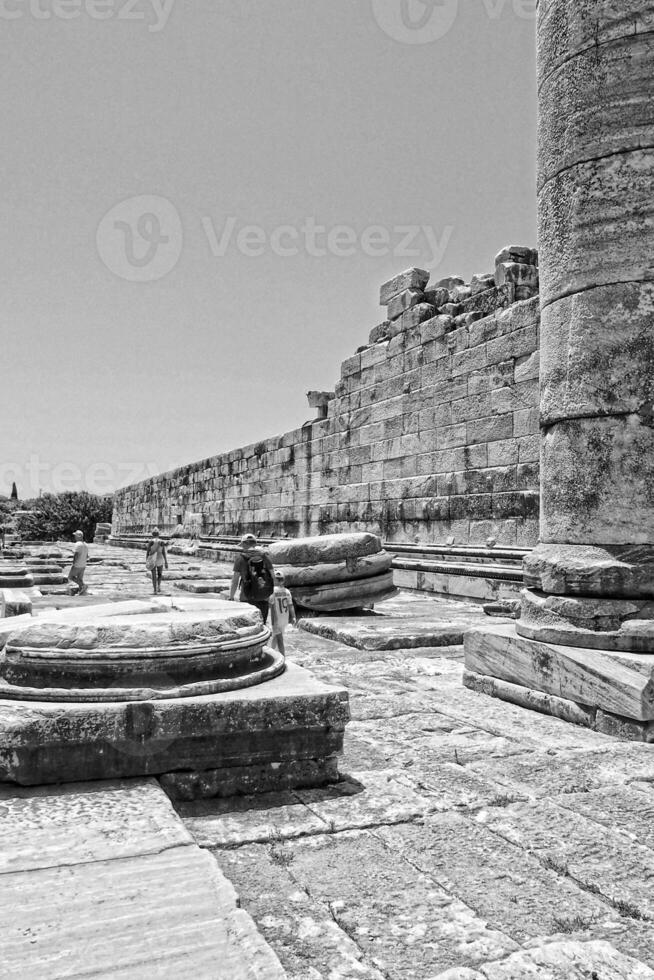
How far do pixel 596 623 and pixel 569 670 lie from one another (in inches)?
15.1

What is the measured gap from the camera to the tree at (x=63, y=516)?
4084 cm

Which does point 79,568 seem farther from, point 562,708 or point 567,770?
point 567,770

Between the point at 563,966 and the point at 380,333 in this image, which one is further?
the point at 380,333

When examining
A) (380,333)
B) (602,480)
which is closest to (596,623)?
(602,480)

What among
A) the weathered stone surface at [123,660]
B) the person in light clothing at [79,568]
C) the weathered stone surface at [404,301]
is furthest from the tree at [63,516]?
the weathered stone surface at [123,660]

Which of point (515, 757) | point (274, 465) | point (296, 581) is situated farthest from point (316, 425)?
point (515, 757)

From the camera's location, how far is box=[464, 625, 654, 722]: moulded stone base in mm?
3980

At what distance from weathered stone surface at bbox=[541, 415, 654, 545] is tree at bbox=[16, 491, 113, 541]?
122ft

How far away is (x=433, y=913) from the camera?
212cm

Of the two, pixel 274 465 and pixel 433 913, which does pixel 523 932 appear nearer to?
pixel 433 913

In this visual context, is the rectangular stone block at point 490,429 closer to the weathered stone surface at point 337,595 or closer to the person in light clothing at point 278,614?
the weathered stone surface at point 337,595

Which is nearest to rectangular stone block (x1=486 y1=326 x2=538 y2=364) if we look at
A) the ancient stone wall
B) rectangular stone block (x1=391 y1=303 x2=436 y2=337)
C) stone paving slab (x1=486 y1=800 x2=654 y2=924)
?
the ancient stone wall

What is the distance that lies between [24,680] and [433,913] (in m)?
1.86

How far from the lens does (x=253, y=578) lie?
6.74 m
